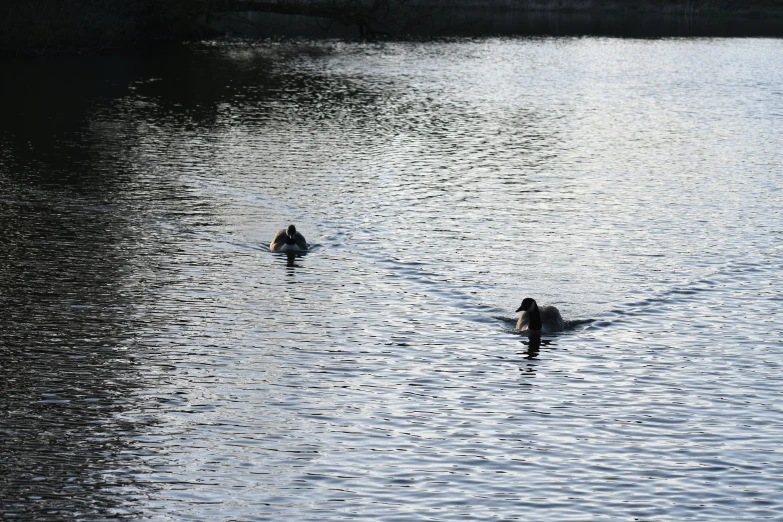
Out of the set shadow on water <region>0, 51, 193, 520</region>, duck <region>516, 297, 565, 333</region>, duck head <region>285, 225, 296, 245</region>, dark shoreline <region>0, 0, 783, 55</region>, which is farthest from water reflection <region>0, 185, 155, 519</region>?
dark shoreline <region>0, 0, 783, 55</region>

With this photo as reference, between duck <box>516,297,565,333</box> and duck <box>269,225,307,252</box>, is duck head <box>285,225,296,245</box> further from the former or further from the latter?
duck <box>516,297,565,333</box>

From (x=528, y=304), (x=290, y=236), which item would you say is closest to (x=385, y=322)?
(x=528, y=304)

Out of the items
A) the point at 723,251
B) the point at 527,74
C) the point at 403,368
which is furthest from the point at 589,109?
the point at 403,368

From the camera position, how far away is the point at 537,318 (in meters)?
23.5

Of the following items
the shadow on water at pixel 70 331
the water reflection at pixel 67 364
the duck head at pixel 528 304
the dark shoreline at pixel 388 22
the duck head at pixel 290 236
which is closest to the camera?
the water reflection at pixel 67 364

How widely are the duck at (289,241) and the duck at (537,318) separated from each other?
8.07m

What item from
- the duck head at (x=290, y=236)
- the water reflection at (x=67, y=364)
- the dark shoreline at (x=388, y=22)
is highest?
the dark shoreline at (x=388, y=22)

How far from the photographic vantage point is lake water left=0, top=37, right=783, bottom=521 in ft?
53.7

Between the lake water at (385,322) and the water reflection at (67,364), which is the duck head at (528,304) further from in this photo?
the water reflection at (67,364)

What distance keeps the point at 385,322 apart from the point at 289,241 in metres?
6.51

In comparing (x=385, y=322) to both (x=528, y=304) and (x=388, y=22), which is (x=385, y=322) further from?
(x=388, y=22)

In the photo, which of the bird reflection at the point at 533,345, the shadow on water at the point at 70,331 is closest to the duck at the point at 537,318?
the bird reflection at the point at 533,345

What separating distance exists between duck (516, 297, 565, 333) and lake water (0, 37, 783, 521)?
32 centimetres

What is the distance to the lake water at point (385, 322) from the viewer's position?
16375 mm
